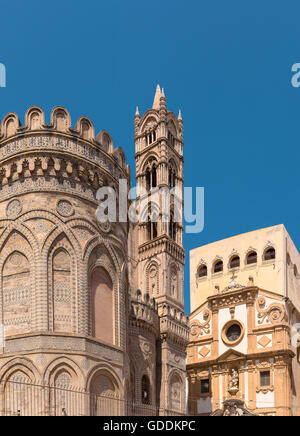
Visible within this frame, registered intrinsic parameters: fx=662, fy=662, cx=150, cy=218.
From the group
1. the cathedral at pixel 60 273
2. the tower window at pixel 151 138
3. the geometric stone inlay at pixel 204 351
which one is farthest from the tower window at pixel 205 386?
the cathedral at pixel 60 273

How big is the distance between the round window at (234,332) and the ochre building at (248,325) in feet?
0.24

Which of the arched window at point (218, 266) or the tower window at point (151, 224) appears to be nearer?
the tower window at point (151, 224)

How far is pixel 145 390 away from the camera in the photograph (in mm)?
34500

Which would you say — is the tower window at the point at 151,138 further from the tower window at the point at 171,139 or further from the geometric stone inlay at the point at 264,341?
the geometric stone inlay at the point at 264,341

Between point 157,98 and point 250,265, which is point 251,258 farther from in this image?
point 157,98

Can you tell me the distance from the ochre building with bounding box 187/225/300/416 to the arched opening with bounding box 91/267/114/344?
67.0ft

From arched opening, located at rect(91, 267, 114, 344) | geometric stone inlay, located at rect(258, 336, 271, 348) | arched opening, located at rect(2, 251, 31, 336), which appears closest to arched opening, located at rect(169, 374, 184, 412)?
geometric stone inlay, located at rect(258, 336, 271, 348)

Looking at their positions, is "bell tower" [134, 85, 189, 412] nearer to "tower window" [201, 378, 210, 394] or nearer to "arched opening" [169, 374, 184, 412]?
"arched opening" [169, 374, 184, 412]

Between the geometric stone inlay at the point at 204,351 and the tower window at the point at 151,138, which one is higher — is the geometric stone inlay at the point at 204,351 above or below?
below

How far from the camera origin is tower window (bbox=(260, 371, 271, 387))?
45688mm

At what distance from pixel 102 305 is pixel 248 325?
23.8 metres

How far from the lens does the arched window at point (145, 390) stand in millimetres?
34250

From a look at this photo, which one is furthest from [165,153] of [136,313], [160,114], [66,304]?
[66,304]
